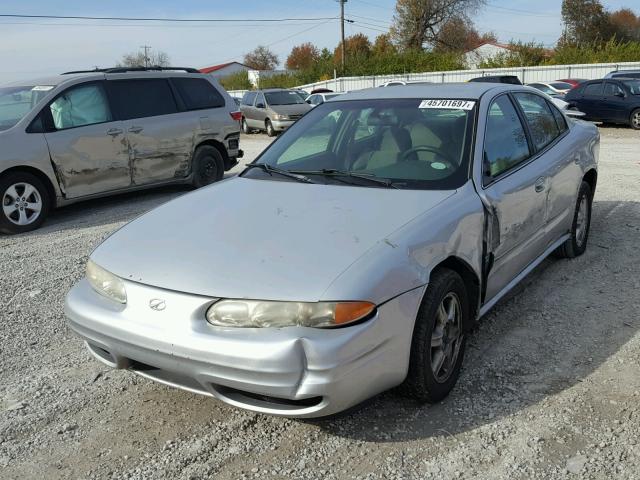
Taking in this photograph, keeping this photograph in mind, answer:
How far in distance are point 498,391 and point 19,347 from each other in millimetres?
3015

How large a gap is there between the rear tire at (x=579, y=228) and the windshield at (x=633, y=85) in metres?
14.7

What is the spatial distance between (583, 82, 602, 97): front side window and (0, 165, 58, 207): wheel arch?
54.9 feet

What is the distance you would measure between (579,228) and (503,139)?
180cm

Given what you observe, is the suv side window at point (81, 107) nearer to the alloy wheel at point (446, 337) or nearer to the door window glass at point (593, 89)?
the alloy wheel at point (446, 337)

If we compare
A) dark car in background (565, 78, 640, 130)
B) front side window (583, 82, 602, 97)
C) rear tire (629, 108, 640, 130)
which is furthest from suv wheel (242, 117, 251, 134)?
rear tire (629, 108, 640, 130)

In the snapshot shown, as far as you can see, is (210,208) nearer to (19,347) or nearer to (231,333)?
(231,333)

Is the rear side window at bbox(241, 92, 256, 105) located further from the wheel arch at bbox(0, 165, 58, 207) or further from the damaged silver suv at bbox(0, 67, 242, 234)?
the wheel arch at bbox(0, 165, 58, 207)

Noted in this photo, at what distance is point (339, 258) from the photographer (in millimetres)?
2785

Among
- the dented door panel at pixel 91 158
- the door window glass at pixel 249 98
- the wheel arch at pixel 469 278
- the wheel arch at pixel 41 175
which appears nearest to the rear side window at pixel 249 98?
the door window glass at pixel 249 98

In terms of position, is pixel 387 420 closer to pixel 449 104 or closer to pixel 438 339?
pixel 438 339

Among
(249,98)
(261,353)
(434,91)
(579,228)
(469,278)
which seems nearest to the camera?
(261,353)

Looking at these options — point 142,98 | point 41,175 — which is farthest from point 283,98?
point 41,175

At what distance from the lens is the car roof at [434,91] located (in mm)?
4219

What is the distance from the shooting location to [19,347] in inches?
162
